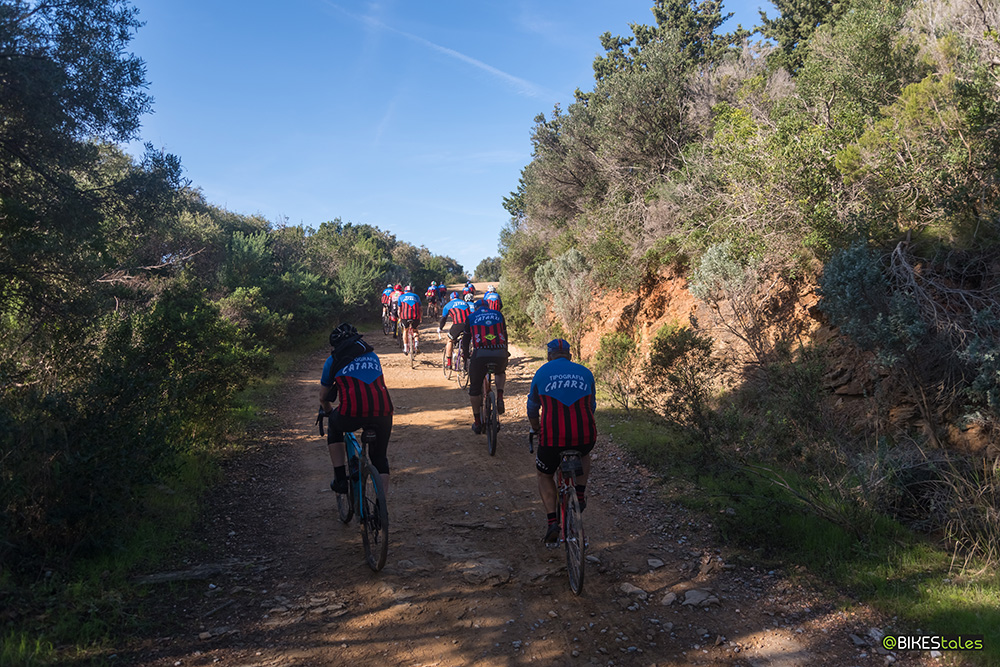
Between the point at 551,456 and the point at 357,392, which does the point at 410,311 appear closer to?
the point at 357,392

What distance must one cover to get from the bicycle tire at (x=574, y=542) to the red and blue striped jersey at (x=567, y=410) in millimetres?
460

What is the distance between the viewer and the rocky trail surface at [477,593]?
375 cm

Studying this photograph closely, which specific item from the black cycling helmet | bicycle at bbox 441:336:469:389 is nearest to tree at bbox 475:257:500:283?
bicycle at bbox 441:336:469:389

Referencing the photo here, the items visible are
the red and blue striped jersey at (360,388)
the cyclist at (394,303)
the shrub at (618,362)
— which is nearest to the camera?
the red and blue striped jersey at (360,388)

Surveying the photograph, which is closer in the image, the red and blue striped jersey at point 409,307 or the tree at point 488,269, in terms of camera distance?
the red and blue striped jersey at point 409,307

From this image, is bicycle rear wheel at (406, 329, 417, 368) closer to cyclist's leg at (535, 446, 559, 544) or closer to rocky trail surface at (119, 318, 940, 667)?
rocky trail surface at (119, 318, 940, 667)

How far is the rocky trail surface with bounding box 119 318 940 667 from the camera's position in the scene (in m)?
3.75

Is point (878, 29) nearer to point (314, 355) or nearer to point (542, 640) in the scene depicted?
point (542, 640)

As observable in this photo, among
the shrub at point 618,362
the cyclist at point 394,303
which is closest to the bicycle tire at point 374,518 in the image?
the shrub at point 618,362

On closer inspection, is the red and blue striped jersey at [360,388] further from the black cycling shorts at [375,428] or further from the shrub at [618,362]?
the shrub at [618,362]

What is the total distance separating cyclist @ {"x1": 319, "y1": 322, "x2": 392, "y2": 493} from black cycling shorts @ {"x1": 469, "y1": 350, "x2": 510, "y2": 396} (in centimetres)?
332

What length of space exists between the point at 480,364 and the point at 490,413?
78 centimetres

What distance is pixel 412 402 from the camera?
11.9 m

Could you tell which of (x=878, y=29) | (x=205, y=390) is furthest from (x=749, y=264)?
(x=205, y=390)
